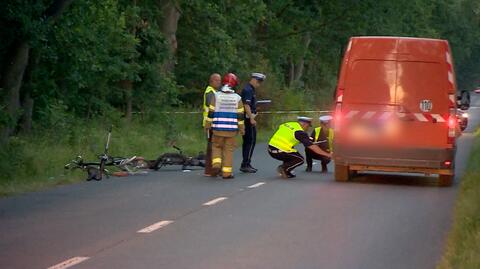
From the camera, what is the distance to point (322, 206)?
47.3ft

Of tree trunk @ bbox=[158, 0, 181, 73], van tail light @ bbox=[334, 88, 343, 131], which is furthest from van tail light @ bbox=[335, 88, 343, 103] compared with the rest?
tree trunk @ bbox=[158, 0, 181, 73]

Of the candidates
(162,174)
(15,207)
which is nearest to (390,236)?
(15,207)

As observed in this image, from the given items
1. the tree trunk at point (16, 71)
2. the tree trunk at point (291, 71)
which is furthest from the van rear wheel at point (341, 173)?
the tree trunk at point (291, 71)

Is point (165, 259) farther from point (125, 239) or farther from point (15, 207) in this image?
point (15, 207)

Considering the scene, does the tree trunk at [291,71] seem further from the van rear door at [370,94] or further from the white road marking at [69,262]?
the white road marking at [69,262]

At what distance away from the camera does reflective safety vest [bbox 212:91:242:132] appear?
1886cm

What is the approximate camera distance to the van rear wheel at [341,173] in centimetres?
1836

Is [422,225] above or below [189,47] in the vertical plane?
below

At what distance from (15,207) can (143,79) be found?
719 inches

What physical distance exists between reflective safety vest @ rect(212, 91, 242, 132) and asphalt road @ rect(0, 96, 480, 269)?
104 cm

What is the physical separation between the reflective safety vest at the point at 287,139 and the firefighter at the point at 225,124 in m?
0.90

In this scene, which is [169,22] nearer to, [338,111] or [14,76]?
[14,76]

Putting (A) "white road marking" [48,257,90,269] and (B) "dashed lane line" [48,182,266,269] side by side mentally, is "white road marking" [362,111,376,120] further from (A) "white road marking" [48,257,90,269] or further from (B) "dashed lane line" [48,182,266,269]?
(A) "white road marking" [48,257,90,269]

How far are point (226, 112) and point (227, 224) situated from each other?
6.69 m
